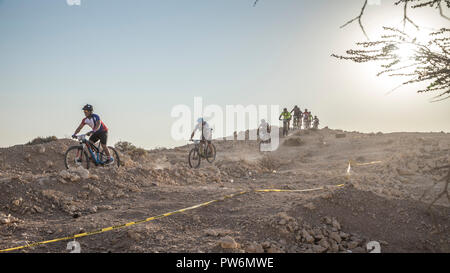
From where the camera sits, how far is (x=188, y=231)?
4945mm

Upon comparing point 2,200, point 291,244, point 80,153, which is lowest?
point 291,244

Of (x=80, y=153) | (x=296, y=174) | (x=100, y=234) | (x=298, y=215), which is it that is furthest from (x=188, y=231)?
(x=296, y=174)

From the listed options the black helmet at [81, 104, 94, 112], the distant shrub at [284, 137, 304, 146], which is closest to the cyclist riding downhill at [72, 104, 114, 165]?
the black helmet at [81, 104, 94, 112]

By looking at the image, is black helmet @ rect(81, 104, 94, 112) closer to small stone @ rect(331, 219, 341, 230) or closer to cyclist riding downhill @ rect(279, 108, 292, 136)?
small stone @ rect(331, 219, 341, 230)

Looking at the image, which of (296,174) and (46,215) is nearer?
(46,215)

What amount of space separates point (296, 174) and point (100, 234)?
8.06 meters

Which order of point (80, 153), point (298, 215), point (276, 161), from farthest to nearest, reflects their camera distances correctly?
point (276, 161) < point (80, 153) < point (298, 215)

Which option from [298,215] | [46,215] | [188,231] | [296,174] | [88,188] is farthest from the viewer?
[296,174]

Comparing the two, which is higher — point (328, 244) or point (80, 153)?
point (80, 153)

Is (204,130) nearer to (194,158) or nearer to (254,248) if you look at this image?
(194,158)

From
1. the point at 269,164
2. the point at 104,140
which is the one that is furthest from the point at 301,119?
the point at 104,140

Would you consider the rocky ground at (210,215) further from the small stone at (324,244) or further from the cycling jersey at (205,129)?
the cycling jersey at (205,129)

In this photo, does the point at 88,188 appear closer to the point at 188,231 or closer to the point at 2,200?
the point at 2,200

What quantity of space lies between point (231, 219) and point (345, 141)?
17.3m
